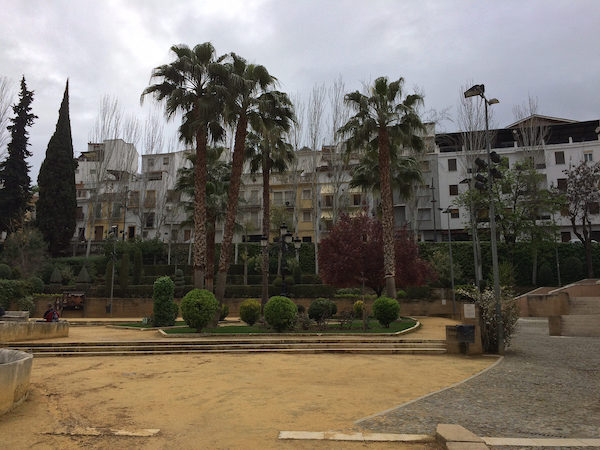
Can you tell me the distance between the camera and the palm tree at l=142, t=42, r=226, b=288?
18688mm

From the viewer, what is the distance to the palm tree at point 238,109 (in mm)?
18734

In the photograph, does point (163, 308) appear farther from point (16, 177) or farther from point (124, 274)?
point (16, 177)

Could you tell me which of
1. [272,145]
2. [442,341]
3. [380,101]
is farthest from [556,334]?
[272,145]

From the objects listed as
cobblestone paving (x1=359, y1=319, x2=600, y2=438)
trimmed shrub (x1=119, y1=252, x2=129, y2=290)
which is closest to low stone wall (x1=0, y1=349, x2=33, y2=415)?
cobblestone paving (x1=359, y1=319, x2=600, y2=438)

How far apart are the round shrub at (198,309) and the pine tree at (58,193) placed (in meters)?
31.0

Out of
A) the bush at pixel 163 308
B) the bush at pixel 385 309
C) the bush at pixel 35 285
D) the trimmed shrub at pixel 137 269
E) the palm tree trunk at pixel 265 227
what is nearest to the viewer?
the bush at pixel 385 309

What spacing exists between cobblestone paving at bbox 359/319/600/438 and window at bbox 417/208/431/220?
38.5 metres

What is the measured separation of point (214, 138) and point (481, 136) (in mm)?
30143

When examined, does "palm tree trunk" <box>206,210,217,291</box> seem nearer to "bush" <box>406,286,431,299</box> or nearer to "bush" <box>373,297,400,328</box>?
"bush" <box>373,297,400,328</box>

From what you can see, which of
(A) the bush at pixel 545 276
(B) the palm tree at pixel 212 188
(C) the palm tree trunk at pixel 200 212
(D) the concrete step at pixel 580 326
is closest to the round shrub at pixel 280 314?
(C) the palm tree trunk at pixel 200 212

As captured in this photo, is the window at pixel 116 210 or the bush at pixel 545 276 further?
the window at pixel 116 210

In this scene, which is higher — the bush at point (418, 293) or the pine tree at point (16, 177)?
the pine tree at point (16, 177)

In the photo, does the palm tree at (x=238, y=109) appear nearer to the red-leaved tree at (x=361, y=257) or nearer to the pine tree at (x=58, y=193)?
the red-leaved tree at (x=361, y=257)

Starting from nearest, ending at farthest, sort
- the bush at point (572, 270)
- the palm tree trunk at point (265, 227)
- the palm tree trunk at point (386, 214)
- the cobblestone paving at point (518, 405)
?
the cobblestone paving at point (518, 405) → the palm tree trunk at point (386, 214) → the palm tree trunk at point (265, 227) → the bush at point (572, 270)
